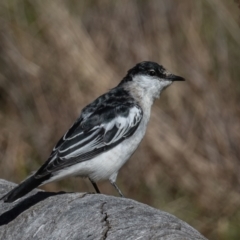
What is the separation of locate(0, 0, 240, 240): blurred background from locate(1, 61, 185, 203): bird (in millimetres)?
1641

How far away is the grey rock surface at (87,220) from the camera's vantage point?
5016mm

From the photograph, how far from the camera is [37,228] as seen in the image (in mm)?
5375

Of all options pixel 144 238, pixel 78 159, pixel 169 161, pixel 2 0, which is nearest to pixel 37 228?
pixel 144 238

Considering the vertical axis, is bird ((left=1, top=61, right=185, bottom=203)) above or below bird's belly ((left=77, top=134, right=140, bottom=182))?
above

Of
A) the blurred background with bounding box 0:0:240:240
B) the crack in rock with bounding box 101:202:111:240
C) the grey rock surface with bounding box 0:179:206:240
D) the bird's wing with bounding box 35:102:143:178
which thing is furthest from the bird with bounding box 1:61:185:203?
the blurred background with bounding box 0:0:240:240

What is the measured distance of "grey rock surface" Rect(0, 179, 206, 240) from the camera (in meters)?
5.02

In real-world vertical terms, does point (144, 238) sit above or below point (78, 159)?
below

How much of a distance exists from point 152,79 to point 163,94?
196 centimetres

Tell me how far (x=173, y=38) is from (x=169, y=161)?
1.55m

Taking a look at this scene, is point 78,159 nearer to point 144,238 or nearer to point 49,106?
point 144,238

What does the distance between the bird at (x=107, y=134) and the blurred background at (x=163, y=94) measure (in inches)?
64.6

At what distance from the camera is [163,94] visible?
9.59 meters

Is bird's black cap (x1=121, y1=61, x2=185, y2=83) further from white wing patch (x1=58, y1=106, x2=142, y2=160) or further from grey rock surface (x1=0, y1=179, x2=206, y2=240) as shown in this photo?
grey rock surface (x1=0, y1=179, x2=206, y2=240)

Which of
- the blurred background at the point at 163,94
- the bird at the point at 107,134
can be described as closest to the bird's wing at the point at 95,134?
the bird at the point at 107,134
